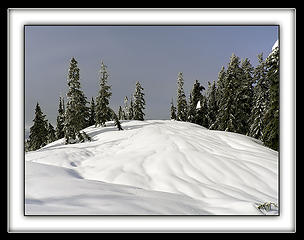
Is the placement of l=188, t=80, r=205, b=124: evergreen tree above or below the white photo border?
above

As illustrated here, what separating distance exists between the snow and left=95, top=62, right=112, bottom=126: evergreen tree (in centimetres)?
1590

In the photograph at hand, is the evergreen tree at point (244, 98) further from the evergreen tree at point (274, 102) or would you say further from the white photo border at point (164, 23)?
the white photo border at point (164, 23)

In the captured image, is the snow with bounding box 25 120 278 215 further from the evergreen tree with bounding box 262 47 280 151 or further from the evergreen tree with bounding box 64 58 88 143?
the evergreen tree with bounding box 64 58 88 143

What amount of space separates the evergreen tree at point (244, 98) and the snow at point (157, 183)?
20133 millimetres

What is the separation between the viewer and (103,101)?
79.6ft

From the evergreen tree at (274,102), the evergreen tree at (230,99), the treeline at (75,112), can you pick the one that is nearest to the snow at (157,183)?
the evergreen tree at (274,102)

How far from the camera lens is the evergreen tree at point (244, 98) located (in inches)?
996

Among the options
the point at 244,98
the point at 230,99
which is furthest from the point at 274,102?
the point at 244,98

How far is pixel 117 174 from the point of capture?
5.45 metres

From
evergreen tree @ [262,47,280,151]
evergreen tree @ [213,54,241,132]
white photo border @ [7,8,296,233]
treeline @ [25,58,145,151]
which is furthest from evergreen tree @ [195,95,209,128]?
white photo border @ [7,8,296,233]

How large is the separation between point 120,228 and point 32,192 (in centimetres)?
203

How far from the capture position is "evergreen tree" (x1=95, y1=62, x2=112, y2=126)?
77.4 ft
